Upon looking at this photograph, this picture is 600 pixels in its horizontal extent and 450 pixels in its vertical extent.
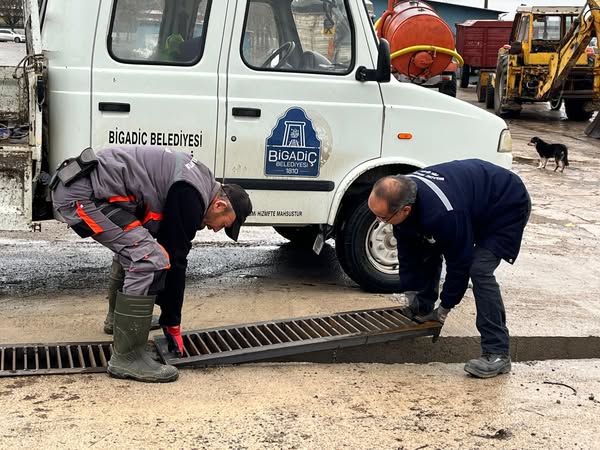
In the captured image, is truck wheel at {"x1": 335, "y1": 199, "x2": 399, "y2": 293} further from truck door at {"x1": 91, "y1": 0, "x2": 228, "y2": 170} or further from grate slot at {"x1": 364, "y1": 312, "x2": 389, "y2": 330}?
truck door at {"x1": 91, "y1": 0, "x2": 228, "y2": 170}

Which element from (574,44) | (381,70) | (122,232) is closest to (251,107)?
(381,70)

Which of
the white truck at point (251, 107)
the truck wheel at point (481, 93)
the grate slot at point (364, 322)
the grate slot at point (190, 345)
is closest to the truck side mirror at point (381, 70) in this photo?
the white truck at point (251, 107)

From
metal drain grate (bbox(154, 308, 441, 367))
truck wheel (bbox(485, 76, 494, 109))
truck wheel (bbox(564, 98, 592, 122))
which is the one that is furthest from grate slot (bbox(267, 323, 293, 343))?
truck wheel (bbox(485, 76, 494, 109))

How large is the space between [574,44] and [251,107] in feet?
44.3

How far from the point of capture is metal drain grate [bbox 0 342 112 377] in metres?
4.64

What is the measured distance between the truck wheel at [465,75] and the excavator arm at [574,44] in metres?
11.9

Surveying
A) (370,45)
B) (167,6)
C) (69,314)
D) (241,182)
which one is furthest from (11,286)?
(370,45)

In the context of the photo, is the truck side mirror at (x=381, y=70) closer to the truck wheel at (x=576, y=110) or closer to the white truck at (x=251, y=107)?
the white truck at (x=251, y=107)

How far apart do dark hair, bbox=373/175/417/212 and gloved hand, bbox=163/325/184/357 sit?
4.39ft

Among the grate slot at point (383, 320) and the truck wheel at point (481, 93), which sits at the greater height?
the truck wheel at point (481, 93)

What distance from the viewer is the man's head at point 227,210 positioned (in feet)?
14.6

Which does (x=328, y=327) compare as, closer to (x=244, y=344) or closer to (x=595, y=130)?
(x=244, y=344)

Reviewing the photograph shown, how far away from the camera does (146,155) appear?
4.50 m

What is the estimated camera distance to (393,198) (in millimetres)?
4574
